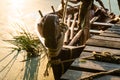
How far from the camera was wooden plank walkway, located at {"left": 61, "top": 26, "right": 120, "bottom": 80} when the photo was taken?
3.58 metres

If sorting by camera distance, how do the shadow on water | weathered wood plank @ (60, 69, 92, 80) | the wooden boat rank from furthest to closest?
the shadow on water, the wooden boat, weathered wood plank @ (60, 69, 92, 80)

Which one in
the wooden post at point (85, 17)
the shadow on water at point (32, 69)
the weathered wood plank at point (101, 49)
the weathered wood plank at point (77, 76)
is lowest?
the shadow on water at point (32, 69)

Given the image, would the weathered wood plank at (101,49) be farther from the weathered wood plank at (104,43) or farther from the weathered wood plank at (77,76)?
the weathered wood plank at (77,76)

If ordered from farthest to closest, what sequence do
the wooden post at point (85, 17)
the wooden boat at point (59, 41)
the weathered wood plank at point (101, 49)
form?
the wooden post at point (85, 17), the weathered wood plank at point (101, 49), the wooden boat at point (59, 41)

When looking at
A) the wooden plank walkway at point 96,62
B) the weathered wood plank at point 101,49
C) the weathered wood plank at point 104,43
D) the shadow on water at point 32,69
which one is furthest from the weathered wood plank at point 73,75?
the shadow on water at point 32,69

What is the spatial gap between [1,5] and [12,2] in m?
0.40

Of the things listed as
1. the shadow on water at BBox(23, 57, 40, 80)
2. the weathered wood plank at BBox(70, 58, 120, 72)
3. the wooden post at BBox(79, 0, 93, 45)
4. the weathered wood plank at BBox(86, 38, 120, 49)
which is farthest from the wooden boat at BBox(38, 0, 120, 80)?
the shadow on water at BBox(23, 57, 40, 80)

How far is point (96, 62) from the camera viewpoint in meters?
3.91

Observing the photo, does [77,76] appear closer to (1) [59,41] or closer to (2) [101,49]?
(1) [59,41]

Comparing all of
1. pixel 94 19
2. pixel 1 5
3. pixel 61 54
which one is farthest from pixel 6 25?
pixel 61 54

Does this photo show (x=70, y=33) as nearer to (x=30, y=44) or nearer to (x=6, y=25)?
(x=30, y=44)

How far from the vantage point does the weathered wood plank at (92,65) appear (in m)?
3.76

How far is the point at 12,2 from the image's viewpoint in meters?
10.6

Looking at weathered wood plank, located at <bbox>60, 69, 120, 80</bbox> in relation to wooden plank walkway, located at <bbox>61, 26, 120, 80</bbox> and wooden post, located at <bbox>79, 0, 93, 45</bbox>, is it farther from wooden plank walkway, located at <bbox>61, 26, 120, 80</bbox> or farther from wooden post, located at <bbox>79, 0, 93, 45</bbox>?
wooden post, located at <bbox>79, 0, 93, 45</bbox>
